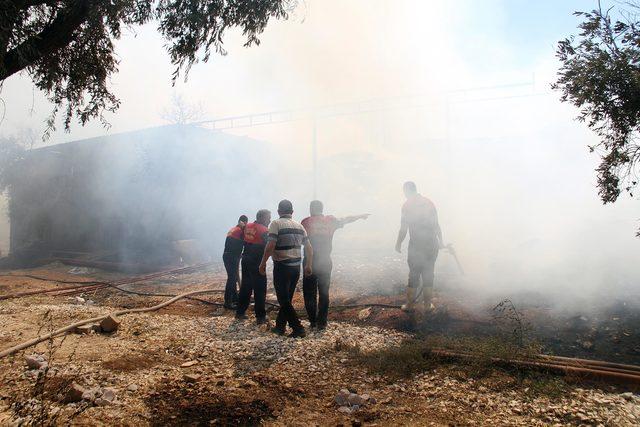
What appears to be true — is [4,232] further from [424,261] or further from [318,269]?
[424,261]

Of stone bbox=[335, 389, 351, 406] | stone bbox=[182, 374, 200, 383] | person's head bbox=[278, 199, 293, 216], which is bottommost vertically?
stone bbox=[335, 389, 351, 406]

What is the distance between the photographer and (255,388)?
3.83 metres

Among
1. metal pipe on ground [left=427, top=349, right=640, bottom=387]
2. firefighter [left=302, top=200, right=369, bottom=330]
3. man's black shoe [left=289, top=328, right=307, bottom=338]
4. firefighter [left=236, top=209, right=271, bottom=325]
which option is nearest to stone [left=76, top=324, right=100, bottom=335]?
firefighter [left=236, top=209, right=271, bottom=325]

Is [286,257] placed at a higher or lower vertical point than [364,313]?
higher

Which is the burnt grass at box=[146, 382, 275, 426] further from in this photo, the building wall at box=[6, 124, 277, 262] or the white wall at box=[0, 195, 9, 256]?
the white wall at box=[0, 195, 9, 256]

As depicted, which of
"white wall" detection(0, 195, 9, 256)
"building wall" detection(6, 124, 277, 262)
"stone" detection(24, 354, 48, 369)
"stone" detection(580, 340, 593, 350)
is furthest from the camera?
"white wall" detection(0, 195, 9, 256)

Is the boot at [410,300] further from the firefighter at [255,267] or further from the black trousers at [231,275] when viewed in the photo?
the black trousers at [231,275]

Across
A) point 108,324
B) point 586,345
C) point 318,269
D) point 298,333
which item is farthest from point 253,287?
point 586,345

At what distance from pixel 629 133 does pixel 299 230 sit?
13.2 feet

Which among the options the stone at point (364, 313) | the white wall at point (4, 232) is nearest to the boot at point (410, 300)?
the stone at point (364, 313)

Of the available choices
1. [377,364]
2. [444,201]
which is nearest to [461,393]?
[377,364]

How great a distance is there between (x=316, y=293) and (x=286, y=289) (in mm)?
612

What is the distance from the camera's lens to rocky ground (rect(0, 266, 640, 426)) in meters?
3.18

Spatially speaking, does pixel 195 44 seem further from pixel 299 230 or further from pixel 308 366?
pixel 308 366
